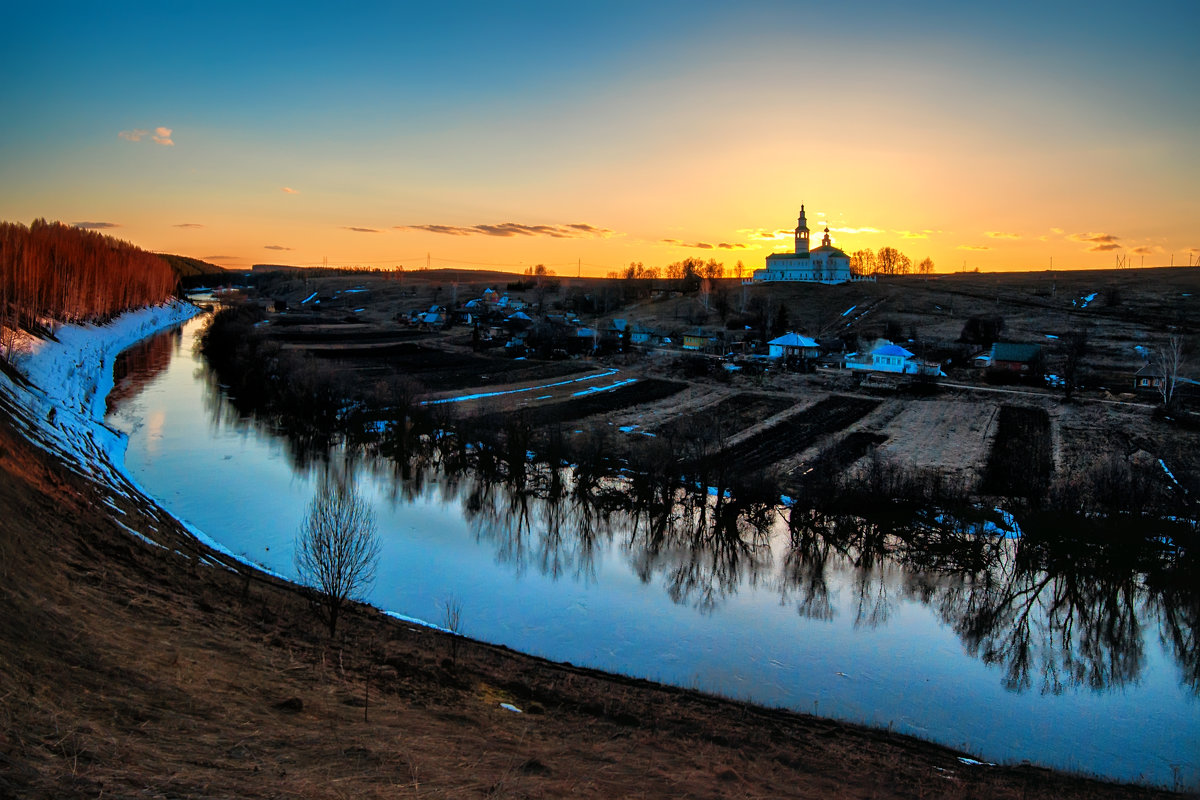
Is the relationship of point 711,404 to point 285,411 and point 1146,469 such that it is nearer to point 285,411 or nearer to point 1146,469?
point 1146,469

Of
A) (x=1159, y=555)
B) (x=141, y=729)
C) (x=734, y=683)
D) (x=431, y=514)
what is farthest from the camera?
(x=431, y=514)

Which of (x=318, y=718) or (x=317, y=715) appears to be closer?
(x=318, y=718)

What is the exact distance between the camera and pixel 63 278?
53.9m

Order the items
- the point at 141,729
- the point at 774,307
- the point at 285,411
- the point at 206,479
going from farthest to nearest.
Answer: the point at 774,307, the point at 285,411, the point at 206,479, the point at 141,729

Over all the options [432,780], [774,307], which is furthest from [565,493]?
[774,307]

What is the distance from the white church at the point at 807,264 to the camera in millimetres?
87500

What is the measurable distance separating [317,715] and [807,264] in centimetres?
8779

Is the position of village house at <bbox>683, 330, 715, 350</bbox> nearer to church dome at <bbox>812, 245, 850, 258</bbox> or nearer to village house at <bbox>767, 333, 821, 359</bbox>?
village house at <bbox>767, 333, 821, 359</bbox>

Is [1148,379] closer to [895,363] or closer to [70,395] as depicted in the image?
[895,363]

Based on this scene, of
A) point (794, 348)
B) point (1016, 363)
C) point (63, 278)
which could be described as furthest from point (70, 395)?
point (1016, 363)

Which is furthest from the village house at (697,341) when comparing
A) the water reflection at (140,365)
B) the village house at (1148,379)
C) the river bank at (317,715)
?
the river bank at (317,715)

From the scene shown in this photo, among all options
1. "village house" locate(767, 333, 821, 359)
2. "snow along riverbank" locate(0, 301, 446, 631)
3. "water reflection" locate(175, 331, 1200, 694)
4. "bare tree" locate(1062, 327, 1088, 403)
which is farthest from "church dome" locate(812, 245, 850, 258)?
"snow along riverbank" locate(0, 301, 446, 631)

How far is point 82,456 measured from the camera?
68.4 ft

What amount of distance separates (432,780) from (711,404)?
31090 millimetres
